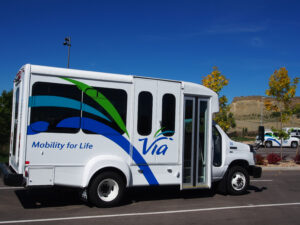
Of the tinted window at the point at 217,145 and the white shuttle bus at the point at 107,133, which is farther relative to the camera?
the tinted window at the point at 217,145

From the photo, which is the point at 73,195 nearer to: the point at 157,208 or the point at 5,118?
the point at 157,208

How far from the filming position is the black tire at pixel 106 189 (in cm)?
734

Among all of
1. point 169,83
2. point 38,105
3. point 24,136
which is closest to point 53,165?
point 24,136

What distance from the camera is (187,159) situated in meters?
8.66

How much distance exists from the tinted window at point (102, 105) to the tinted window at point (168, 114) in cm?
103

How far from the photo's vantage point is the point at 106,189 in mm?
7633

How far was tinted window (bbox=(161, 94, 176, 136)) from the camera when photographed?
8312mm

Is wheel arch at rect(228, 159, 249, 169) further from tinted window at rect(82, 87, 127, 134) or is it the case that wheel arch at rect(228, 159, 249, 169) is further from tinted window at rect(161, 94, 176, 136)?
tinted window at rect(82, 87, 127, 134)

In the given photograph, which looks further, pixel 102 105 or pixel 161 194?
pixel 161 194

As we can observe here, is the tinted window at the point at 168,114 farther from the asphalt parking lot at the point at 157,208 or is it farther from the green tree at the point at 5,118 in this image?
the green tree at the point at 5,118

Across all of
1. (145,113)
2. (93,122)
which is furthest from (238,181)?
(93,122)

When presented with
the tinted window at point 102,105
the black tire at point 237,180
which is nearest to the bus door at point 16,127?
the tinted window at point 102,105

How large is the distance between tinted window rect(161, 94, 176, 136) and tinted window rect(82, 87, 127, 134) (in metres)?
1.03

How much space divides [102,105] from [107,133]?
628mm
